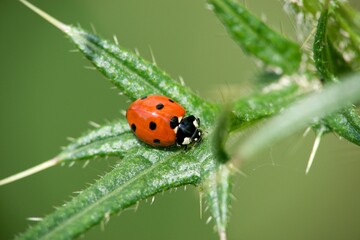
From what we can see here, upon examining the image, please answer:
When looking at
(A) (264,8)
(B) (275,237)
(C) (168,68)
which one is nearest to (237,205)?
(B) (275,237)

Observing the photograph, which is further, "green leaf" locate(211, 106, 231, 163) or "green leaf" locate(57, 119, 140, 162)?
"green leaf" locate(57, 119, 140, 162)

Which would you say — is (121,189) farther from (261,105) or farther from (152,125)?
(261,105)

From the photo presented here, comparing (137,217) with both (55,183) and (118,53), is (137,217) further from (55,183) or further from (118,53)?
(118,53)

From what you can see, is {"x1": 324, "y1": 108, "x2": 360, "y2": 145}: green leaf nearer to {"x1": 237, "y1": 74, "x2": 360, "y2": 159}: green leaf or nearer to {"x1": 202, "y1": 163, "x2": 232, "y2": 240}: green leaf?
{"x1": 202, "y1": 163, "x2": 232, "y2": 240}: green leaf

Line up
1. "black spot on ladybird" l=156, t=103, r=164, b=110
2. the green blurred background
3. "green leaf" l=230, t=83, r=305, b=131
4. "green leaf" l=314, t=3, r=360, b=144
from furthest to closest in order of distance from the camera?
the green blurred background → "black spot on ladybird" l=156, t=103, r=164, b=110 → "green leaf" l=230, t=83, r=305, b=131 → "green leaf" l=314, t=3, r=360, b=144

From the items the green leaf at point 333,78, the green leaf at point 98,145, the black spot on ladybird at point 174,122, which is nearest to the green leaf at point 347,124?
the green leaf at point 333,78

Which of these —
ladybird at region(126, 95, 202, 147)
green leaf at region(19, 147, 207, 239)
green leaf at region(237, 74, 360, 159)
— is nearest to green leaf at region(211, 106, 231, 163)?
green leaf at region(237, 74, 360, 159)
